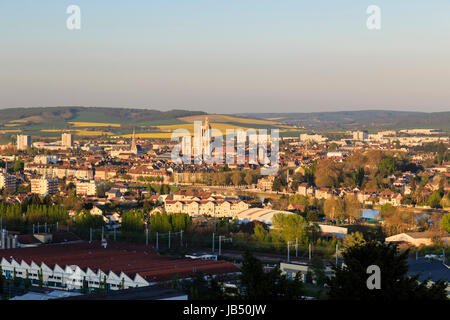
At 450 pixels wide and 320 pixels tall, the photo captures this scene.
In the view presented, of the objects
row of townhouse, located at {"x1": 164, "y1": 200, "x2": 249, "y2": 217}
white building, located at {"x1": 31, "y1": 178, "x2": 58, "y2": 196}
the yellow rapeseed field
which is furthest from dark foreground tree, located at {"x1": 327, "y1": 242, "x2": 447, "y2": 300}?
the yellow rapeseed field

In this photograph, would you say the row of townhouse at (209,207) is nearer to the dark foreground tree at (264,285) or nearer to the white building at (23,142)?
the dark foreground tree at (264,285)

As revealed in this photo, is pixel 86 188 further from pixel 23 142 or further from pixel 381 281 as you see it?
pixel 23 142

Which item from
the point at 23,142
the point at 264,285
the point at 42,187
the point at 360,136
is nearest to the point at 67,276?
the point at 264,285

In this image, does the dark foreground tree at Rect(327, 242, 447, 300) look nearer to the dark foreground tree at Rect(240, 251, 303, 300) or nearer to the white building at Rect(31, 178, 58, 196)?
the dark foreground tree at Rect(240, 251, 303, 300)

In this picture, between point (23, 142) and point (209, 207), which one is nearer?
point (209, 207)

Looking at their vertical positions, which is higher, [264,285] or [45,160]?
[264,285]

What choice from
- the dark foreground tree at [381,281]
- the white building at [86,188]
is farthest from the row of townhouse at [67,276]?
the white building at [86,188]

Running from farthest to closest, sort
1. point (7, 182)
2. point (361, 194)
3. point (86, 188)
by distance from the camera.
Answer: point (7, 182), point (86, 188), point (361, 194)

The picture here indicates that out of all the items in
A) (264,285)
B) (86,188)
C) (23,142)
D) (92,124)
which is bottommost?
(86,188)
